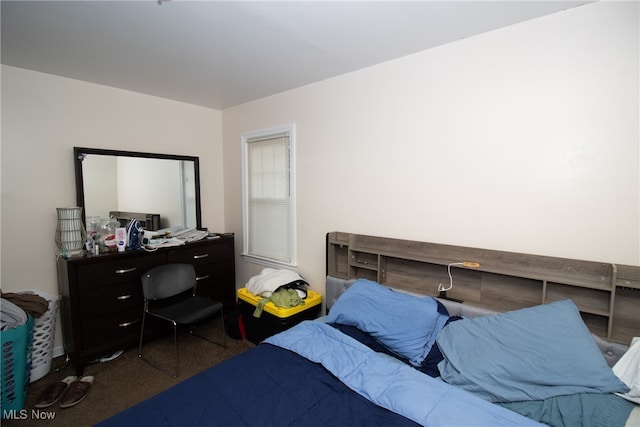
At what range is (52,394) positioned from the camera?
6.84 ft

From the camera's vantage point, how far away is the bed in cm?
122

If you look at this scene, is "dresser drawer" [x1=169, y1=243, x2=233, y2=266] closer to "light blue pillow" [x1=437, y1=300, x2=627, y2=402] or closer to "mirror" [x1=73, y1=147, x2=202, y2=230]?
"mirror" [x1=73, y1=147, x2=202, y2=230]

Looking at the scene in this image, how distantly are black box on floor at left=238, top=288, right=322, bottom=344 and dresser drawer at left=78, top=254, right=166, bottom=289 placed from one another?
88 cm

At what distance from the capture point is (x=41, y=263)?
2.55 m

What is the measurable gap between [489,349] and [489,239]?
2.38ft

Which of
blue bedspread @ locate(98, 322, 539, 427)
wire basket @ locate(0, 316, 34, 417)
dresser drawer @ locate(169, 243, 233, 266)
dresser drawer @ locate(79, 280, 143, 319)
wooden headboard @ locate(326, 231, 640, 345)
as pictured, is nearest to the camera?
blue bedspread @ locate(98, 322, 539, 427)

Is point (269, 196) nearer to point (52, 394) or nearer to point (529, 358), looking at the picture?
point (52, 394)

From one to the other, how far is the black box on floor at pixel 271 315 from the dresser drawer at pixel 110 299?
2.99 feet

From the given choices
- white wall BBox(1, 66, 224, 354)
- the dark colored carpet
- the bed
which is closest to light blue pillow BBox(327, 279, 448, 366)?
the bed

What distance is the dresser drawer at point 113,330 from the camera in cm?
242

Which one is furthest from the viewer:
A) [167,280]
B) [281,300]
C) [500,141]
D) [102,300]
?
[167,280]

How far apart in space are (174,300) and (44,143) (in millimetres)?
1748

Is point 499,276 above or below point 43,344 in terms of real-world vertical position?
above

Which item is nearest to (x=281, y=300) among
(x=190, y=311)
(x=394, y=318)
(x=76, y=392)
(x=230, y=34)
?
(x=190, y=311)
